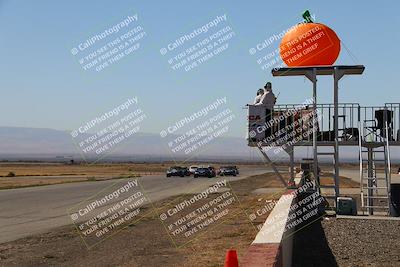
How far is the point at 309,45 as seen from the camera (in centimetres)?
1648

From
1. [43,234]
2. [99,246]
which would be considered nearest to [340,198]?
[99,246]

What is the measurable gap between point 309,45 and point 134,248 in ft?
26.5

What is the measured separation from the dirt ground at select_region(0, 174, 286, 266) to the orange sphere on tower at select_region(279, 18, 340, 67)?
5.60 metres

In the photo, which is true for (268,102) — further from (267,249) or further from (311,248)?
(267,249)

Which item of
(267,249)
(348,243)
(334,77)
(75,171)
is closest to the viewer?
(267,249)

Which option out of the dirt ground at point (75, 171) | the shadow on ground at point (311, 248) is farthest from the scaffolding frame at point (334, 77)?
the dirt ground at point (75, 171)

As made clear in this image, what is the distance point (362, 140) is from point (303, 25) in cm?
425

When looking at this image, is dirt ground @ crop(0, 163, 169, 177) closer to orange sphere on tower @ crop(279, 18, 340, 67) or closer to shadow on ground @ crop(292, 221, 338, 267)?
orange sphere on tower @ crop(279, 18, 340, 67)

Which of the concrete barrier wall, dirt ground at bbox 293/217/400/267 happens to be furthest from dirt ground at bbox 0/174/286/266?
the concrete barrier wall

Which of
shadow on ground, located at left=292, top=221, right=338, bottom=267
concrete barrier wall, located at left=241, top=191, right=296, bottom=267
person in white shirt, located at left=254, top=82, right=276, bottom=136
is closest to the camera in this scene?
concrete barrier wall, located at left=241, top=191, right=296, bottom=267

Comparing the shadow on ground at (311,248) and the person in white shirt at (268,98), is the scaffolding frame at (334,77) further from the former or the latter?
the shadow on ground at (311,248)

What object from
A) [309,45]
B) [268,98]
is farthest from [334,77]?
[268,98]

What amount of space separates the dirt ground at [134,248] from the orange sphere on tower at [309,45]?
5597 mm

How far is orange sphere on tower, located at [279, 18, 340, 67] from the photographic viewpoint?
16.1m
